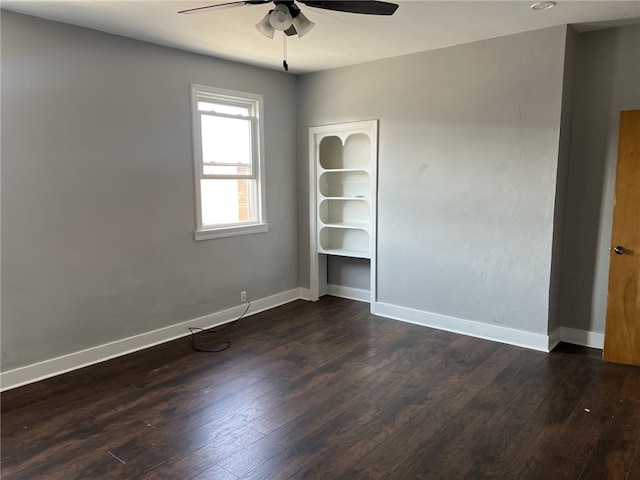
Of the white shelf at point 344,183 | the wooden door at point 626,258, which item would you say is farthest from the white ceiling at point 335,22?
the white shelf at point 344,183

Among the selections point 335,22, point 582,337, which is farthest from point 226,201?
point 582,337

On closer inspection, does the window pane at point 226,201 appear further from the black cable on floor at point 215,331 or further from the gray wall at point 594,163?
the gray wall at point 594,163

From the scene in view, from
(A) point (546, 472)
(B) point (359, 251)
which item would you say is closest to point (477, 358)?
(A) point (546, 472)

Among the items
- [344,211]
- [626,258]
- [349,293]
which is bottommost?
[349,293]

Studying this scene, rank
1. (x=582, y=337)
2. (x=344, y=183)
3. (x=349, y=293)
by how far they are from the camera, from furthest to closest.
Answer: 1. (x=349, y=293)
2. (x=344, y=183)
3. (x=582, y=337)

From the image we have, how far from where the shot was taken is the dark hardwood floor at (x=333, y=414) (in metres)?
2.37

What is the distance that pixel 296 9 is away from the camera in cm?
244

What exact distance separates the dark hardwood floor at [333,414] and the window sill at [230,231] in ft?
3.52

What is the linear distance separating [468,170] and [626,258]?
148 cm

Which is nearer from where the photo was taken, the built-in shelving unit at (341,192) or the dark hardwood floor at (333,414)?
the dark hardwood floor at (333,414)

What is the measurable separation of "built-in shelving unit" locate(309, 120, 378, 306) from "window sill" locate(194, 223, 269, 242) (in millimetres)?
707

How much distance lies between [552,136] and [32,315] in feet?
14.4

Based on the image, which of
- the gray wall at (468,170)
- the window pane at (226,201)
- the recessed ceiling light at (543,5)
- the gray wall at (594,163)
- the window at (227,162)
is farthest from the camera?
the window pane at (226,201)

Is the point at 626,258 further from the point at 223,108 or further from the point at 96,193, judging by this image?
the point at 96,193
